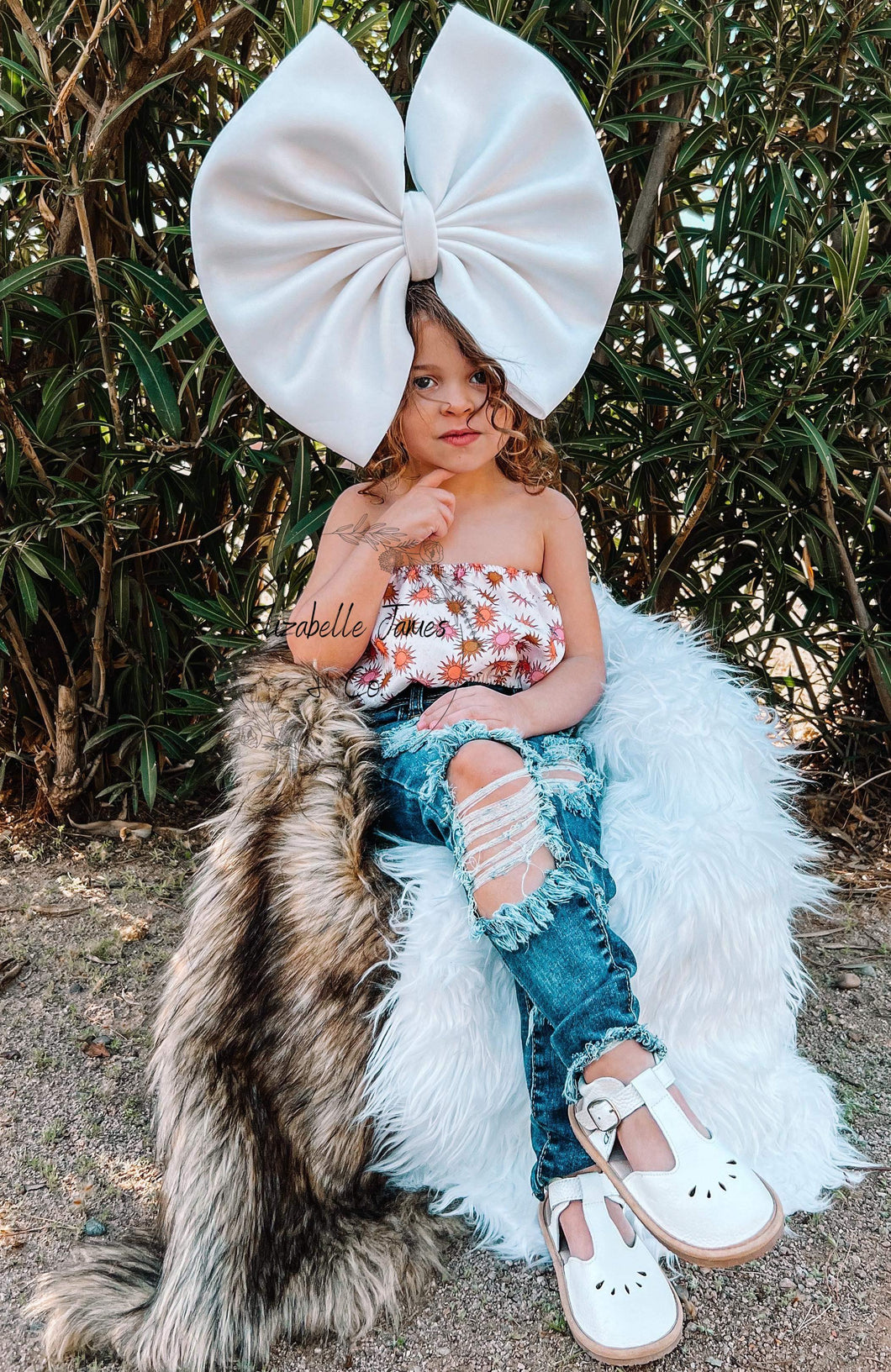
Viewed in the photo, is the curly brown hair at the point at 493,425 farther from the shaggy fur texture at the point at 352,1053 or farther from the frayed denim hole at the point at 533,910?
the frayed denim hole at the point at 533,910

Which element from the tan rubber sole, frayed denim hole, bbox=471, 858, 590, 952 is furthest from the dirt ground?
frayed denim hole, bbox=471, 858, 590, 952

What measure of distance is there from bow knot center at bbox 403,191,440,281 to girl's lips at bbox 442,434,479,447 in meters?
0.24

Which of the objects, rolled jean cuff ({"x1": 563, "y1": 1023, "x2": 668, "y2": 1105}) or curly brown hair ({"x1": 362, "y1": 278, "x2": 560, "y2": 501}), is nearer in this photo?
rolled jean cuff ({"x1": 563, "y1": 1023, "x2": 668, "y2": 1105})

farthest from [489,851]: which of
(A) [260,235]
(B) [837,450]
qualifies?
(B) [837,450]

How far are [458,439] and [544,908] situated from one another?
0.73 metres

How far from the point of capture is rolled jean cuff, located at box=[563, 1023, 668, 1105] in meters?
1.19

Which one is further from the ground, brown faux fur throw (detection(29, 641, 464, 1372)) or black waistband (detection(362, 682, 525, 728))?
black waistband (detection(362, 682, 525, 728))

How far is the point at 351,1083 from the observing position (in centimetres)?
130

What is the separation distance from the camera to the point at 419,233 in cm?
143

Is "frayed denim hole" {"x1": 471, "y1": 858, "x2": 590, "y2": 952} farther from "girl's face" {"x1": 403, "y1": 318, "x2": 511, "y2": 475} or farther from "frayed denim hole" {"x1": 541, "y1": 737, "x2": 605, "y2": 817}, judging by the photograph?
"girl's face" {"x1": 403, "y1": 318, "x2": 511, "y2": 475}

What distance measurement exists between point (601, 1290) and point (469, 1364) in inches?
6.9

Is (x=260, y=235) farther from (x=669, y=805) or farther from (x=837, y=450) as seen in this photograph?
(x=837, y=450)

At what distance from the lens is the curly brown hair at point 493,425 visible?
1493 millimetres

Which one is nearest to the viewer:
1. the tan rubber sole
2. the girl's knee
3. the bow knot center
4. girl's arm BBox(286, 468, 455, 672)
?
the tan rubber sole
